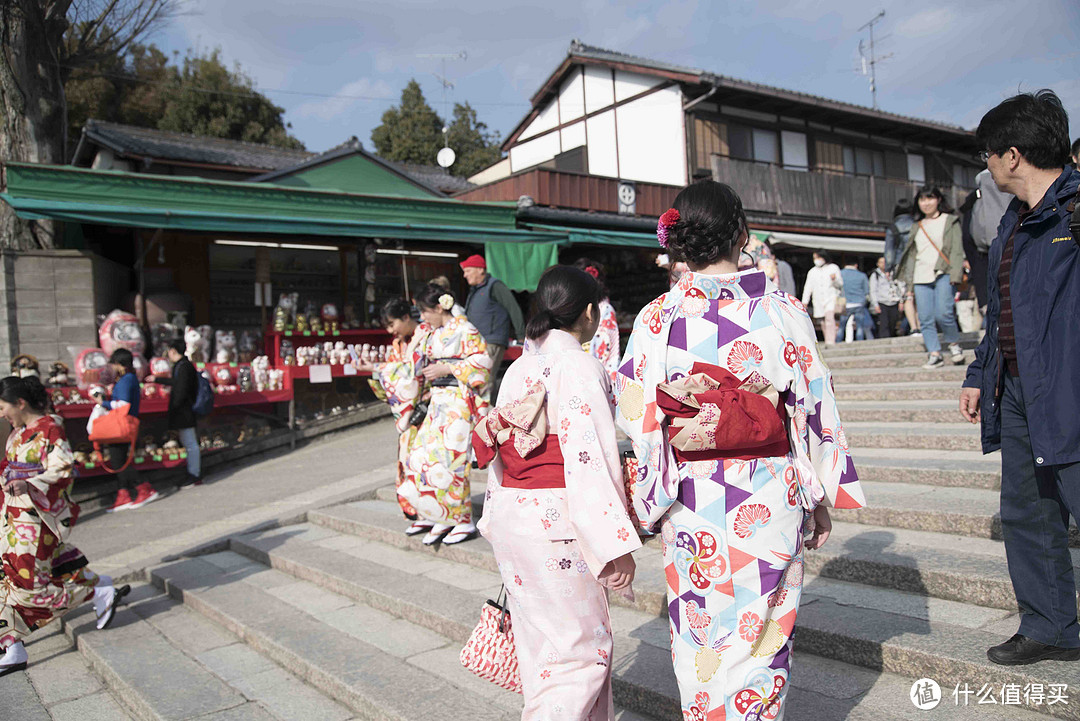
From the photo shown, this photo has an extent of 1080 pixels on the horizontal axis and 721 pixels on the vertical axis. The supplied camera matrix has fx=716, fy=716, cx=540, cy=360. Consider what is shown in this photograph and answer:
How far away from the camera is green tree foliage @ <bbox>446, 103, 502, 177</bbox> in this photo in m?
31.8

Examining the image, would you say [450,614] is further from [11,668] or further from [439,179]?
[439,179]

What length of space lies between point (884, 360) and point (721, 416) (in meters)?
6.62

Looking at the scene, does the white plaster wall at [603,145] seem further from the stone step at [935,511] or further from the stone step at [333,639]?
the stone step at [935,511]

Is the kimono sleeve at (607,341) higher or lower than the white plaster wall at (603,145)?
lower

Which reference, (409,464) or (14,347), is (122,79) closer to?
(14,347)

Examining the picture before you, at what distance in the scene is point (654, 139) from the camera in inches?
702

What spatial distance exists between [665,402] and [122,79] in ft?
87.0

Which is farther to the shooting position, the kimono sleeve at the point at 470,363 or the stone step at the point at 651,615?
the kimono sleeve at the point at 470,363

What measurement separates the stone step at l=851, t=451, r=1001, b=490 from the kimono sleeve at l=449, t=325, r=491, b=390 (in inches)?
104

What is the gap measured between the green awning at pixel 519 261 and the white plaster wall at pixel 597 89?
8049mm

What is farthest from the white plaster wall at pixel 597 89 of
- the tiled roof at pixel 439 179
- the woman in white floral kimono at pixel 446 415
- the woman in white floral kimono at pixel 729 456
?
the woman in white floral kimono at pixel 729 456

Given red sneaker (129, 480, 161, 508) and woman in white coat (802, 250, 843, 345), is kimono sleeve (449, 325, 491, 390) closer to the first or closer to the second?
red sneaker (129, 480, 161, 508)

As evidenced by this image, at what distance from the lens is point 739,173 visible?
17.6 m

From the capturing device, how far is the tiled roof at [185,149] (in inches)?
520
